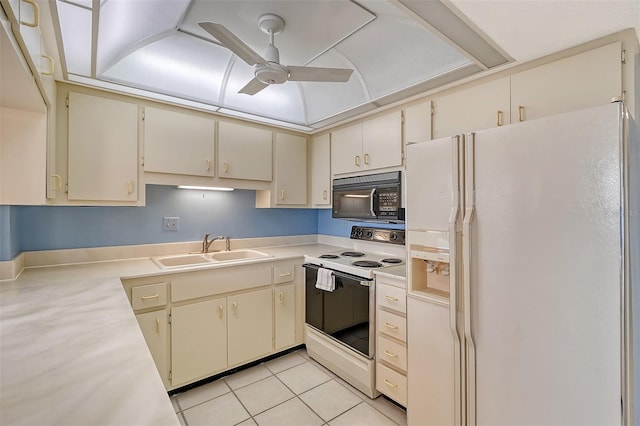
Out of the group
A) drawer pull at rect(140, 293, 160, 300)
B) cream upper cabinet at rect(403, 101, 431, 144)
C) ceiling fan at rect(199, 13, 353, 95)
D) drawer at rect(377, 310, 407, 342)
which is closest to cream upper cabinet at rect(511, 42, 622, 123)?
cream upper cabinet at rect(403, 101, 431, 144)

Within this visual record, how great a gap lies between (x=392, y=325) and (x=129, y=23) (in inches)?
97.8

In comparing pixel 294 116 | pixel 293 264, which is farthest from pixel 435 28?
pixel 293 264

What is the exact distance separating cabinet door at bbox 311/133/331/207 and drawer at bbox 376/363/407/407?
1.60m

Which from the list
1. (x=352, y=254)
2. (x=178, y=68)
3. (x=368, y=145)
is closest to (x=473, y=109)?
(x=368, y=145)

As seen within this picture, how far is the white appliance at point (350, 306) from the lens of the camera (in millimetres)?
2188

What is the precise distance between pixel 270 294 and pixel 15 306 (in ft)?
5.40

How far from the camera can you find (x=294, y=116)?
2924mm

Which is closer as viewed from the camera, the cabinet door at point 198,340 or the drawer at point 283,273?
the cabinet door at point 198,340

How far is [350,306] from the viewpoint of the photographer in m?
2.33

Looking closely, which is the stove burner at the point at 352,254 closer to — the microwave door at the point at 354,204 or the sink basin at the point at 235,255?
the microwave door at the point at 354,204

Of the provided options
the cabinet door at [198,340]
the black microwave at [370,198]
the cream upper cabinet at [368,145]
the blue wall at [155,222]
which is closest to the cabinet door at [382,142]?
the cream upper cabinet at [368,145]

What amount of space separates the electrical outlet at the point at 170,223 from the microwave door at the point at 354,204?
149cm

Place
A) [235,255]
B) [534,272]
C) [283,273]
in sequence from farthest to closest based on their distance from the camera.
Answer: [235,255]
[283,273]
[534,272]

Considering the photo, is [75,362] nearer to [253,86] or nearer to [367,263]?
[253,86]
